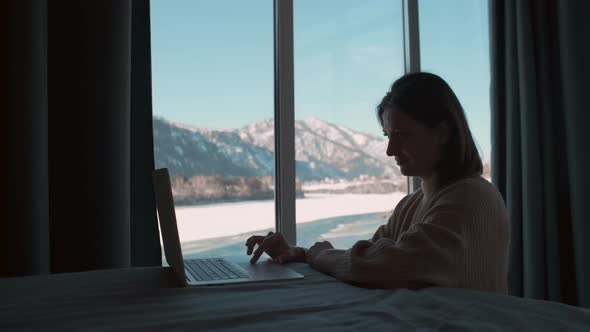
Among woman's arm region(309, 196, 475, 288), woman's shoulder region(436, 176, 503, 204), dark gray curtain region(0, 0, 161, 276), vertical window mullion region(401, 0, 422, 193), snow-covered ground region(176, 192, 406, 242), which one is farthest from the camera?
Answer: vertical window mullion region(401, 0, 422, 193)

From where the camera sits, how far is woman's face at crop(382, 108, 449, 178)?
119 centimetres

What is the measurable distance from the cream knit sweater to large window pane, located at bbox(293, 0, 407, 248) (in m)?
1.24

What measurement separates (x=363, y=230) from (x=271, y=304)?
7.13ft

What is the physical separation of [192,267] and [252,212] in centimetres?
126

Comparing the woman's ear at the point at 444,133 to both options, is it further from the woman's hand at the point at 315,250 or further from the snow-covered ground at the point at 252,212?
the snow-covered ground at the point at 252,212

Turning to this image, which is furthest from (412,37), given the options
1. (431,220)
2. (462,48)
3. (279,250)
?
(431,220)

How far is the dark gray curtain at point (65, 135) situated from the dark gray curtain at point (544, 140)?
1.66 metres

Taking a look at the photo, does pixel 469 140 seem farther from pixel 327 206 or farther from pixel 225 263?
pixel 327 206

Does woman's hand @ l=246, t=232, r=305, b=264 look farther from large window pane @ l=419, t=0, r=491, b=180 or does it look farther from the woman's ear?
large window pane @ l=419, t=0, r=491, b=180

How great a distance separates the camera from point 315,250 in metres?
1.21

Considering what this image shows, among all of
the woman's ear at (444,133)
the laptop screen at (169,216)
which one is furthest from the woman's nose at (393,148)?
the laptop screen at (169,216)

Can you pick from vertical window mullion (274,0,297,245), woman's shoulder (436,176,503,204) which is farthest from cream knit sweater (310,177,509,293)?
vertical window mullion (274,0,297,245)

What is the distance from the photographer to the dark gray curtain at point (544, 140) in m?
2.12

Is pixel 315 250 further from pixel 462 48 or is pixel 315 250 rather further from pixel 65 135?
pixel 462 48
